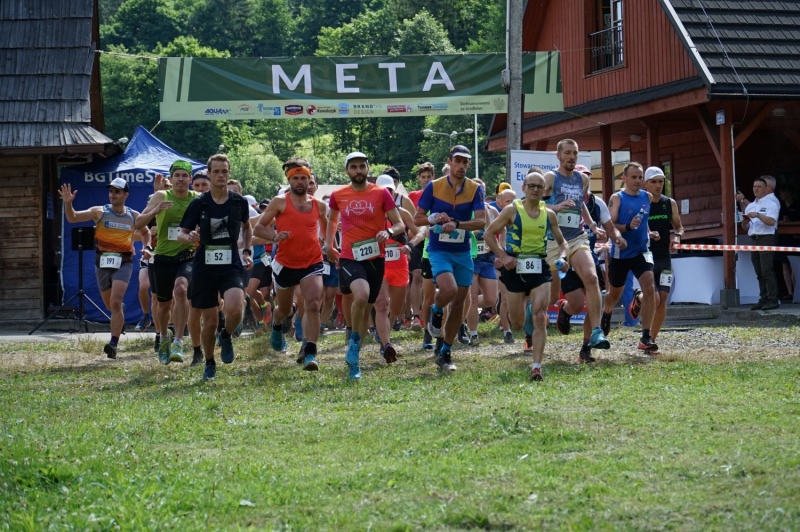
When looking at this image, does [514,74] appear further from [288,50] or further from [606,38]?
[288,50]

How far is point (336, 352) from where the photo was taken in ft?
48.2

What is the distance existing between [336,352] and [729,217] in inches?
344

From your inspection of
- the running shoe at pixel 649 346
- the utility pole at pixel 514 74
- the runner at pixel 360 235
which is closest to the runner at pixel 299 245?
the runner at pixel 360 235

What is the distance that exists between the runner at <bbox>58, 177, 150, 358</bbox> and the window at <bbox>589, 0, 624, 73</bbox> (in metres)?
13.4

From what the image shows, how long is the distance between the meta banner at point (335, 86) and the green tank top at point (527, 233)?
984 centimetres

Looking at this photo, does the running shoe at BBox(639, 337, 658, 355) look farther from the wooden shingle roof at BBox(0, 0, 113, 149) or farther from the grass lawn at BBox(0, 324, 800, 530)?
the wooden shingle roof at BBox(0, 0, 113, 149)

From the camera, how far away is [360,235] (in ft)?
38.3

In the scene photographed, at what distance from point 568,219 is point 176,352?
4226 mm

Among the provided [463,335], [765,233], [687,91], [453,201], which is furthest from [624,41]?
[453,201]

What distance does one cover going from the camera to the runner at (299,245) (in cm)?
1177

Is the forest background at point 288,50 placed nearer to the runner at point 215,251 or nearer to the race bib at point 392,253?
the race bib at point 392,253

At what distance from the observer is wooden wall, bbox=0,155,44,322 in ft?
76.1

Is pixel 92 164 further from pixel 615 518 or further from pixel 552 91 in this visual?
pixel 615 518

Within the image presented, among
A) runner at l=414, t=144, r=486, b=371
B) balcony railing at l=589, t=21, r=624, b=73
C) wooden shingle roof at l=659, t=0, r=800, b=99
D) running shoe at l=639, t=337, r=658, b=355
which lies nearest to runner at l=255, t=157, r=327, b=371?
runner at l=414, t=144, r=486, b=371
